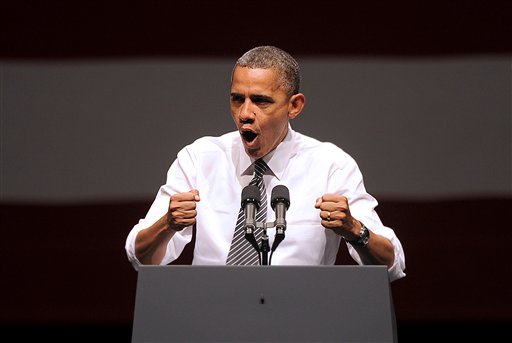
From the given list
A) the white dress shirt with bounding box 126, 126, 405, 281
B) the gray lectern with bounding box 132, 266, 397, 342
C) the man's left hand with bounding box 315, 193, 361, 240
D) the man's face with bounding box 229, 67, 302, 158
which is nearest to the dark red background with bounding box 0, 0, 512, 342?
the white dress shirt with bounding box 126, 126, 405, 281

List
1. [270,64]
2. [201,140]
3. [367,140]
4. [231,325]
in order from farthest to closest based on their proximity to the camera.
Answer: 1. [367,140]
2. [201,140]
3. [270,64]
4. [231,325]

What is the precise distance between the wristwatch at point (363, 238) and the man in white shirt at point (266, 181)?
0.23ft

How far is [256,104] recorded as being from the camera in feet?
7.45

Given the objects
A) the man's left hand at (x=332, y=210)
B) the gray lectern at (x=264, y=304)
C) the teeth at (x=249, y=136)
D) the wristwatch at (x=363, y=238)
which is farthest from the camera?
the teeth at (x=249, y=136)

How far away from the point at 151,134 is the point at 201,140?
479 mm

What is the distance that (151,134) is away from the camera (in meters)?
2.94

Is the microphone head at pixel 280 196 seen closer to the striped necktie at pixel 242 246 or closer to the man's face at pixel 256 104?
the striped necktie at pixel 242 246

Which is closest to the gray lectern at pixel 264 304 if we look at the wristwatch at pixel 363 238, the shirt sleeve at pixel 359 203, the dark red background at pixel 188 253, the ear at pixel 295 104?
the wristwatch at pixel 363 238

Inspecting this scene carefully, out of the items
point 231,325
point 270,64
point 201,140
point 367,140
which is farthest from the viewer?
point 367,140

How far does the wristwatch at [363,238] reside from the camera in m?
2.02

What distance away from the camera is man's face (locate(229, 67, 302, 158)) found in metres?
2.26

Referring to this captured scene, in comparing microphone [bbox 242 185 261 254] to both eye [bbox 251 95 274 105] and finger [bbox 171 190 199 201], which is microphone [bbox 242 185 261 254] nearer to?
finger [bbox 171 190 199 201]
